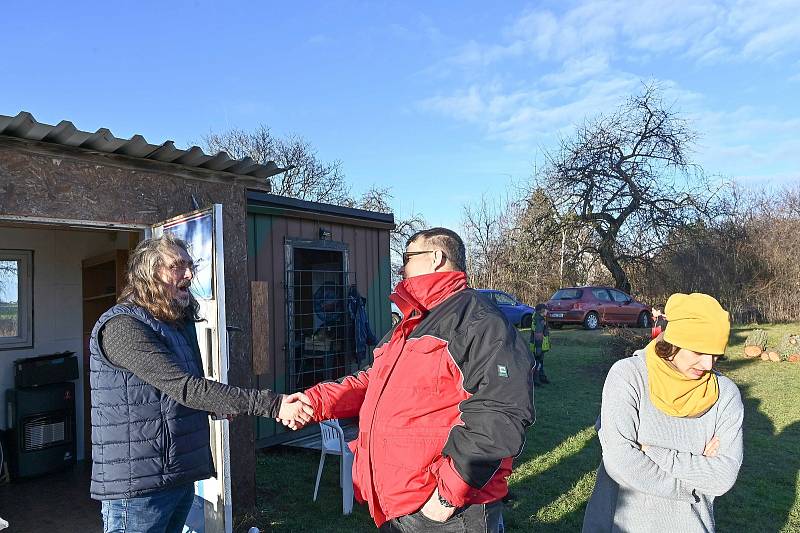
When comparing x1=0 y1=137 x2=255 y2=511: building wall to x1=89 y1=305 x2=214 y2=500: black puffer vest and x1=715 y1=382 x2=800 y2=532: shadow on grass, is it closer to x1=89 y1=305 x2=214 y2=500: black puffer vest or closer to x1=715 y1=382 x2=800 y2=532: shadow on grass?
x1=89 y1=305 x2=214 y2=500: black puffer vest

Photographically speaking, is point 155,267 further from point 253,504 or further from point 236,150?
point 236,150

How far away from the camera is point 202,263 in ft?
11.5

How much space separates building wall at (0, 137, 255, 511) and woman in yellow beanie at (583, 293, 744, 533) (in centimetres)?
310

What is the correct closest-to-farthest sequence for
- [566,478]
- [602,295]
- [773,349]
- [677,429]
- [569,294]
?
[677,429]
[566,478]
[773,349]
[602,295]
[569,294]

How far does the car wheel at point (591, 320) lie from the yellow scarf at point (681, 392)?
1573cm

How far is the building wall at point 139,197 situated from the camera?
3.34m

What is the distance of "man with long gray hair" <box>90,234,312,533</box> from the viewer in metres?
2.08

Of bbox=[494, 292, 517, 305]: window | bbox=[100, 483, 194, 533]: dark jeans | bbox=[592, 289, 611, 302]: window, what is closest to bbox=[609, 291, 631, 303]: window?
bbox=[592, 289, 611, 302]: window

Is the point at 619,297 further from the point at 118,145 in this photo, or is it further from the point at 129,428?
the point at 129,428

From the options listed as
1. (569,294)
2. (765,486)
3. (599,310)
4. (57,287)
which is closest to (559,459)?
(765,486)

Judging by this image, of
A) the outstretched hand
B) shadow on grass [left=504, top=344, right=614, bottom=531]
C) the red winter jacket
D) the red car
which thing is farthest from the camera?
the red car

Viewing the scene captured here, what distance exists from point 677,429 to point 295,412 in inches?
58.9

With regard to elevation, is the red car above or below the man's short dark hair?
below

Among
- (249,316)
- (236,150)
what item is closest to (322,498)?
(249,316)
